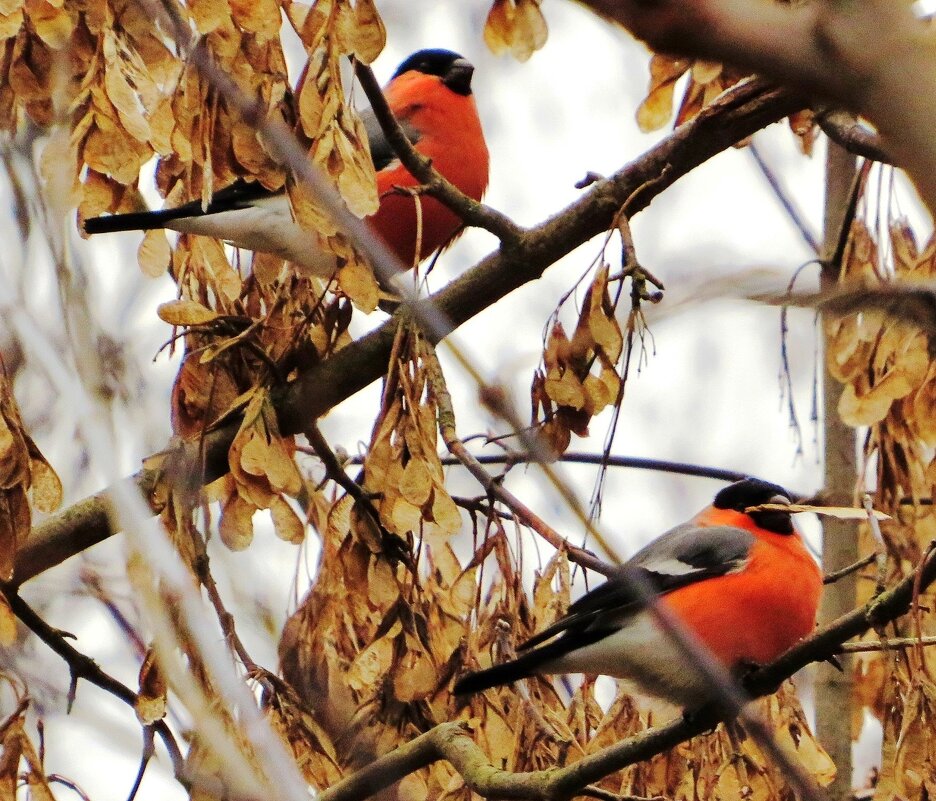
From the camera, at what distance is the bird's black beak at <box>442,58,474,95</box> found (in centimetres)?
397

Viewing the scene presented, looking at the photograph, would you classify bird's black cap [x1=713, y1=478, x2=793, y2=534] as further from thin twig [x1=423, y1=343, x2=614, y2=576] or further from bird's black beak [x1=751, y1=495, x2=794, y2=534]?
thin twig [x1=423, y1=343, x2=614, y2=576]

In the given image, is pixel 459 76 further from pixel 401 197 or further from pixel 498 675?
pixel 498 675

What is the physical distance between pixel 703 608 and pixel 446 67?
213 centimetres

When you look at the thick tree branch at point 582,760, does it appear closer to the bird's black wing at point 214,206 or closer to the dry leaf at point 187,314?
the dry leaf at point 187,314

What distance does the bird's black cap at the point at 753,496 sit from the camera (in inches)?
124

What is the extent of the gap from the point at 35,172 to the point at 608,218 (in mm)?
1012

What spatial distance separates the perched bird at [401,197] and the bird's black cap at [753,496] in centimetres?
100

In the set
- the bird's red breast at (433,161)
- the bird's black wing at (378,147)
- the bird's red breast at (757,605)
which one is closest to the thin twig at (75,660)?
the bird's red breast at (757,605)

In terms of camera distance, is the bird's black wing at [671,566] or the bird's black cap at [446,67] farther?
the bird's black cap at [446,67]

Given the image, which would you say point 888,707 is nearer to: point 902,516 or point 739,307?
point 902,516

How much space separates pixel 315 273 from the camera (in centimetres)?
218

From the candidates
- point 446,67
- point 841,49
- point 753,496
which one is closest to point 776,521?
point 753,496

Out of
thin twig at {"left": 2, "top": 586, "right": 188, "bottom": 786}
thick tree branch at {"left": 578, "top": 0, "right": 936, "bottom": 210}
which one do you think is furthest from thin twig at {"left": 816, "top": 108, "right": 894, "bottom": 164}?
thick tree branch at {"left": 578, "top": 0, "right": 936, "bottom": 210}

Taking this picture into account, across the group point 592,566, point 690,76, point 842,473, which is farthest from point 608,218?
point 842,473
